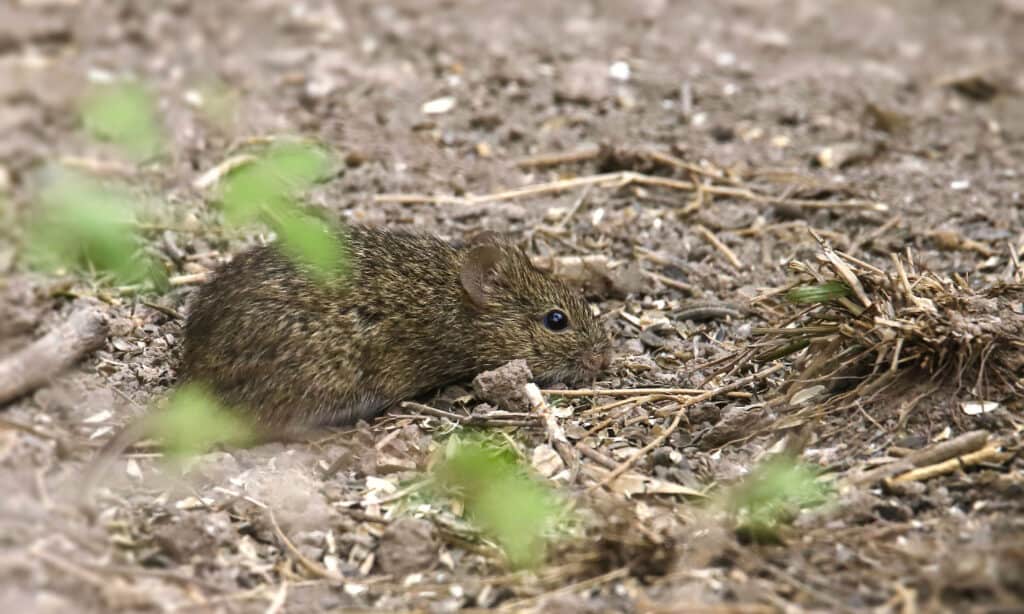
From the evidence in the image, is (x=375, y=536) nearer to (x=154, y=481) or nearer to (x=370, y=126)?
(x=154, y=481)

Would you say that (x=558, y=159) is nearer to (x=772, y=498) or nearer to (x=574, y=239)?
(x=574, y=239)

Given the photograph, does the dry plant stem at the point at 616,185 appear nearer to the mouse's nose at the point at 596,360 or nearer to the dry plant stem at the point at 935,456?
the mouse's nose at the point at 596,360

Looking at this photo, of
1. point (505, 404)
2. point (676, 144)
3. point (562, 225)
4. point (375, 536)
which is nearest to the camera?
point (375, 536)

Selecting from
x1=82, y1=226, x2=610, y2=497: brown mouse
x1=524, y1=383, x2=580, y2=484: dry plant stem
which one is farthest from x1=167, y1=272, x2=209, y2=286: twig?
x1=524, y1=383, x2=580, y2=484: dry plant stem

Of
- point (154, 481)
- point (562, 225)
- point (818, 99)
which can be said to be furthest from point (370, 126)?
point (154, 481)

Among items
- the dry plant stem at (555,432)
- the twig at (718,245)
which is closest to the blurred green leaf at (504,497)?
the dry plant stem at (555,432)

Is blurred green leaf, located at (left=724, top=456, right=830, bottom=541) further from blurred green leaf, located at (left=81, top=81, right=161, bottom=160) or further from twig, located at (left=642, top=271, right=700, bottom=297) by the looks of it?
blurred green leaf, located at (left=81, top=81, right=161, bottom=160)

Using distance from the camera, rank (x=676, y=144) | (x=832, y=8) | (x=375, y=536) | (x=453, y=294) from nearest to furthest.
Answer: (x=375, y=536) → (x=453, y=294) → (x=676, y=144) → (x=832, y=8)
